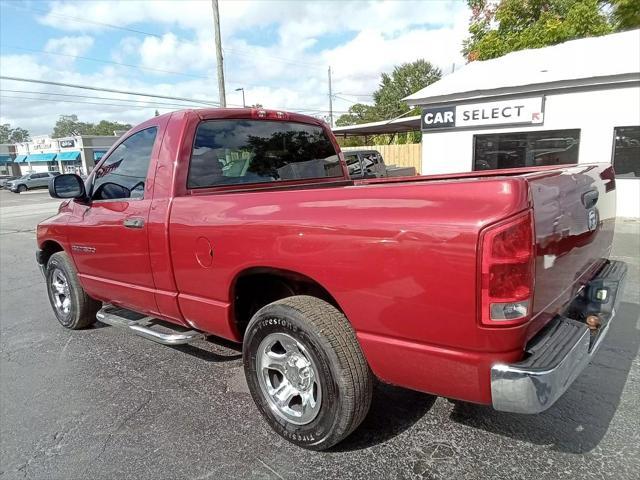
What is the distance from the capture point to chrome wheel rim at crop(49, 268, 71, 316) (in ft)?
15.1

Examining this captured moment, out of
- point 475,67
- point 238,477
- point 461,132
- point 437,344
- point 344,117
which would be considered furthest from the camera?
point 344,117

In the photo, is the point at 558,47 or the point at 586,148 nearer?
the point at 586,148

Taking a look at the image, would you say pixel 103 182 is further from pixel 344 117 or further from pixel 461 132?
pixel 344 117

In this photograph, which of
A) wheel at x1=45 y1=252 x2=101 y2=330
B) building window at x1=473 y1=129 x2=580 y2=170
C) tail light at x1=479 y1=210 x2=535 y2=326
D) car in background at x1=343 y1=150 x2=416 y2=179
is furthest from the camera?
car in background at x1=343 y1=150 x2=416 y2=179

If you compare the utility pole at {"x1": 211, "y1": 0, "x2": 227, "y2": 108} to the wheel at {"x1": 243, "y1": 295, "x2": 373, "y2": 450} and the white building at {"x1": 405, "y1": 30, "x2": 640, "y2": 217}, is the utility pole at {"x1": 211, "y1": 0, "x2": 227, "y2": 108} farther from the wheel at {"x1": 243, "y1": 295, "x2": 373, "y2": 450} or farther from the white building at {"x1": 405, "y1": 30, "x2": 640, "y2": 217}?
the wheel at {"x1": 243, "y1": 295, "x2": 373, "y2": 450}

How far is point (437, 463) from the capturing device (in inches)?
97.1

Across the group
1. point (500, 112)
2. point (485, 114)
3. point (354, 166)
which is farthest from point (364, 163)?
point (500, 112)

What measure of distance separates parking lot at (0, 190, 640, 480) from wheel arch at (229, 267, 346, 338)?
2.14 feet

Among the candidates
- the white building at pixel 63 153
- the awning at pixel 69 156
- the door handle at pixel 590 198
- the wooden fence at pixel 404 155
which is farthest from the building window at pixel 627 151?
the awning at pixel 69 156

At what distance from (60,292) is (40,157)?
76.0 m

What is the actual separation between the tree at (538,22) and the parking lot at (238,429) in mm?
17771

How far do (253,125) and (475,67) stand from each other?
46.2 ft

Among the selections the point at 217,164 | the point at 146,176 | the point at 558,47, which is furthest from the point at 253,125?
the point at 558,47

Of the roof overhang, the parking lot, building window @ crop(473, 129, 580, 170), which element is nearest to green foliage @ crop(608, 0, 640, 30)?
the roof overhang
